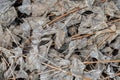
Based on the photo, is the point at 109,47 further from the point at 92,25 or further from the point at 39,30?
the point at 39,30

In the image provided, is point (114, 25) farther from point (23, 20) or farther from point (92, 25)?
point (23, 20)

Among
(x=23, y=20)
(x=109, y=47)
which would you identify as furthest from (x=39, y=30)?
(x=109, y=47)

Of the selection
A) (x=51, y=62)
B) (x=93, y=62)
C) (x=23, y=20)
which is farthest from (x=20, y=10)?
(x=93, y=62)

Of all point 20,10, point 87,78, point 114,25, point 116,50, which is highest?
point 20,10

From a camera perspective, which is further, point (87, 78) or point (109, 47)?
point (109, 47)

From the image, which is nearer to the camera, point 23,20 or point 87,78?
point 87,78

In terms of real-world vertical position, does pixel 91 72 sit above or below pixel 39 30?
below
